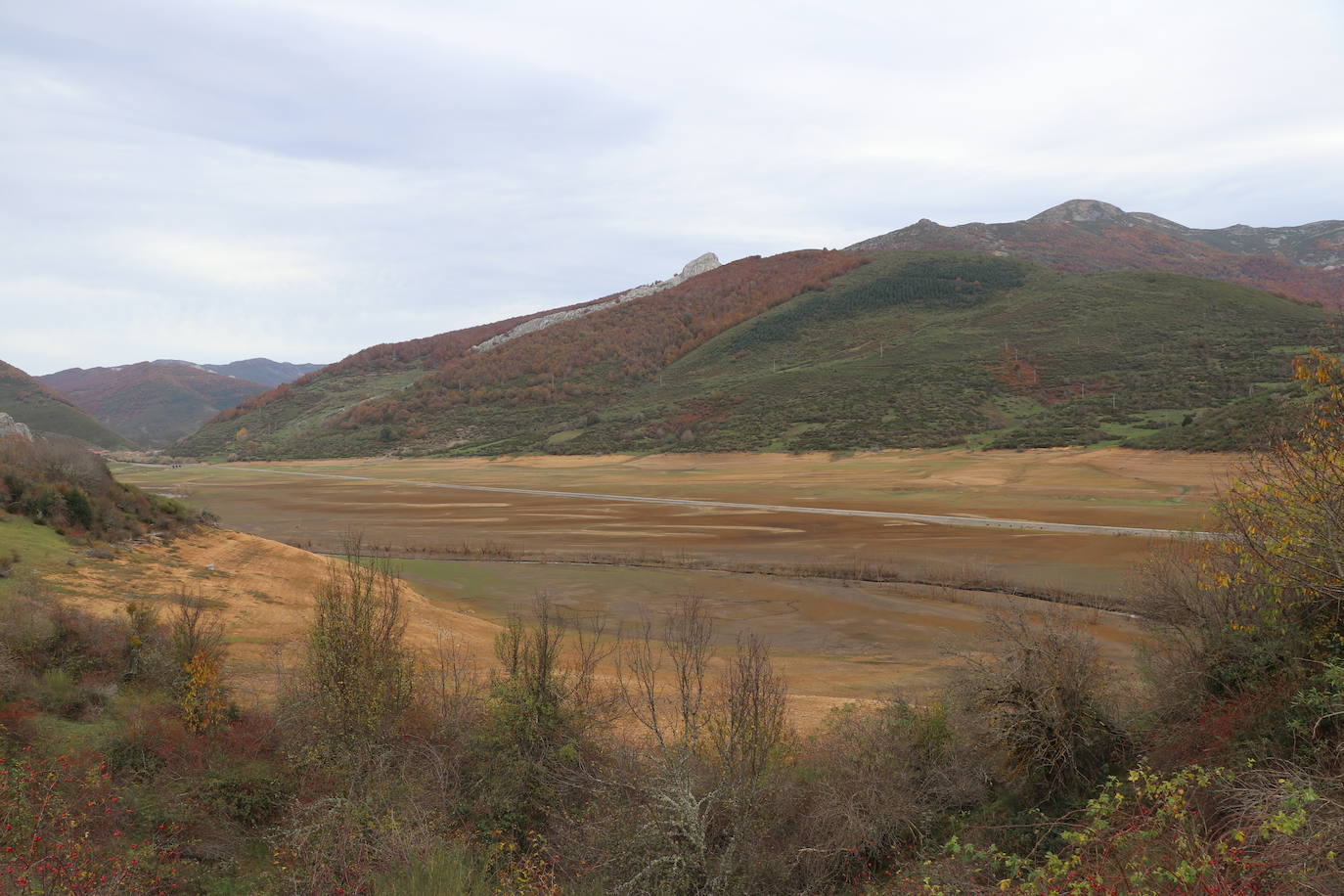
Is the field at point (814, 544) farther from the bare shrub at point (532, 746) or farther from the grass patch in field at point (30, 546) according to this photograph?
→ the grass patch in field at point (30, 546)

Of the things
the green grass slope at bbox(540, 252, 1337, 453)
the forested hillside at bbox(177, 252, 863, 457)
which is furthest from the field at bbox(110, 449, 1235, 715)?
the forested hillside at bbox(177, 252, 863, 457)

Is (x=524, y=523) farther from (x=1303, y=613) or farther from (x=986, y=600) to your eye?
(x=1303, y=613)

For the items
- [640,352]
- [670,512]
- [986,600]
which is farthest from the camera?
[640,352]

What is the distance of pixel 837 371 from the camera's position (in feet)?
327

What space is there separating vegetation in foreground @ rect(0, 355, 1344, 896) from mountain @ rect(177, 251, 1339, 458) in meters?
A: 57.1

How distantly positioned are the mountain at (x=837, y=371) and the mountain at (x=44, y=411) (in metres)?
24.8

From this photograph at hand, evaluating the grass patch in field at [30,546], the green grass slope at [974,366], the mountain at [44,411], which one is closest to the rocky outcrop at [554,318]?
A: the green grass slope at [974,366]

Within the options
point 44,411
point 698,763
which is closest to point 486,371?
point 44,411

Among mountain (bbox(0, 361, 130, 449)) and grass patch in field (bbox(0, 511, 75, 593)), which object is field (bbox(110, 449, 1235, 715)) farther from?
mountain (bbox(0, 361, 130, 449))

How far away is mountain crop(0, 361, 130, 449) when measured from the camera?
142 metres

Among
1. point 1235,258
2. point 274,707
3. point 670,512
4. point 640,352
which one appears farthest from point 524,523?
point 1235,258

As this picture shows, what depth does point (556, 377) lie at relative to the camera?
13225cm

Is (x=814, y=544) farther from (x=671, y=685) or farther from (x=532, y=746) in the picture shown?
(x=532, y=746)

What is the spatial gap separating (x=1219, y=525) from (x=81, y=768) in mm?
15265
